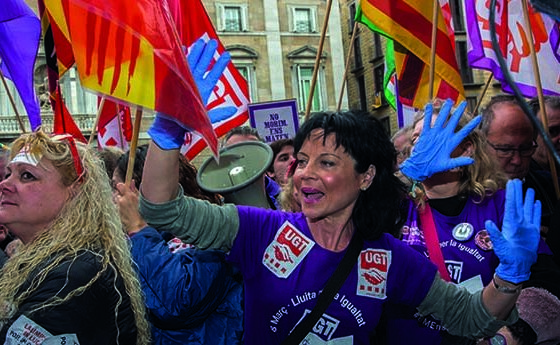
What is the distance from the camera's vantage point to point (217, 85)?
20.4 feet

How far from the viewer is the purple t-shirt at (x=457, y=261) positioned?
2.64m

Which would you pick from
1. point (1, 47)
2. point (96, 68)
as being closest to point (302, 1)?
point (1, 47)

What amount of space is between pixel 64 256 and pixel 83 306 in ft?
0.65

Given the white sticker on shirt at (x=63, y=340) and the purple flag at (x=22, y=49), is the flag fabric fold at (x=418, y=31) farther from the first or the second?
the white sticker on shirt at (x=63, y=340)

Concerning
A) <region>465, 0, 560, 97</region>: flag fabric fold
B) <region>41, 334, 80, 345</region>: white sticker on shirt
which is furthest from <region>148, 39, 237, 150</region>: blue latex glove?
<region>465, 0, 560, 97</region>: flag fabric fold

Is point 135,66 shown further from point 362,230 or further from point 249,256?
point 362,230

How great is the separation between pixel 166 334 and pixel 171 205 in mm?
956

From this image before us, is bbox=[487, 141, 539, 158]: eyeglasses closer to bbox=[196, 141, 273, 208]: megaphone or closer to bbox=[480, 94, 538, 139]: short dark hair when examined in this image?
bbox=[480, 94, 538, 139]: short dark hair

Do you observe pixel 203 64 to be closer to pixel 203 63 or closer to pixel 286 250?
pixel 203 63

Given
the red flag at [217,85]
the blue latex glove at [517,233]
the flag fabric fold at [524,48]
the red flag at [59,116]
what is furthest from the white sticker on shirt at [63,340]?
the flag fabric fold at [524,48]

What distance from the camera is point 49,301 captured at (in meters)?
2.03

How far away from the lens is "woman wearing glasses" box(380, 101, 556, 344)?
2.65 metres

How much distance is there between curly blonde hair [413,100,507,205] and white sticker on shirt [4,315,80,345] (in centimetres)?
157

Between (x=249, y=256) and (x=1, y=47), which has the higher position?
(x=1, y=47)
